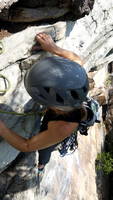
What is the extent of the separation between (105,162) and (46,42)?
602 centimetres

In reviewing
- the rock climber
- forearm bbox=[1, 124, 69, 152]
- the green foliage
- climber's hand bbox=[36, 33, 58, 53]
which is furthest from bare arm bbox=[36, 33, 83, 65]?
the green foliage

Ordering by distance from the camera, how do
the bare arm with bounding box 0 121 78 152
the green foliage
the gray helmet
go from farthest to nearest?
the green foliage → the bare arm with bounding box 0 121 78 152 → the gray helmet

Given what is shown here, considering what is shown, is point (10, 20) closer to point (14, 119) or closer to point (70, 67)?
point (14, 119)

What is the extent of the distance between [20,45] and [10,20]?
0.56 metres

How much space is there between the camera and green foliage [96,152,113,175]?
9.83 metres

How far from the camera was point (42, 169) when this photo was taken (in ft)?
19.0

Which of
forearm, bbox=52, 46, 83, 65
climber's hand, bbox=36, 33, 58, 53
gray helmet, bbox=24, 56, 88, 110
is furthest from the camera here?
climber's hand, bbox=36, 33, 58, 53

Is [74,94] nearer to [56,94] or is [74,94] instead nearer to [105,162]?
[56,94]

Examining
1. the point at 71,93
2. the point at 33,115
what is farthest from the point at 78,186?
the point at 71,93

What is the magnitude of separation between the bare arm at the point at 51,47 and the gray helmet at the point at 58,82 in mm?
844

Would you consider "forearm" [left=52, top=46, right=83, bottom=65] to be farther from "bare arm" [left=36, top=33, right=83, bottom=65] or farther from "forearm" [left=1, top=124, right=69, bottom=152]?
"forearm" [left=1, top=124, right=69, bottom=152]

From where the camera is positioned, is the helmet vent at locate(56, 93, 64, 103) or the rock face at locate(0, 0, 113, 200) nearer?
the helmet vent at locate(56, 93, 64, 103)

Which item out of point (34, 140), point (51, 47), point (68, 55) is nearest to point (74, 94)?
point (34, 140)

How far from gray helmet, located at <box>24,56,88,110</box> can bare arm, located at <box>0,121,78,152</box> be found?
220 millimetres
